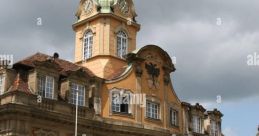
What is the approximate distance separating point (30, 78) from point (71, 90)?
3.66 meters

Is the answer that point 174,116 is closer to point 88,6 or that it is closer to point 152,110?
point 152,110

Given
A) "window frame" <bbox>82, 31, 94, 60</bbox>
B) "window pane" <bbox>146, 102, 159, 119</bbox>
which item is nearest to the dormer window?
"window pane" <bbox>146, 102, 159, 119</bbox>

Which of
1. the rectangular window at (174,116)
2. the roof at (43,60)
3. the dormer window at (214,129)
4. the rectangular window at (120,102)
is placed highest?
the roof at (43,60)

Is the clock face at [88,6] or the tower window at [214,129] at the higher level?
the clock face at [88,6]

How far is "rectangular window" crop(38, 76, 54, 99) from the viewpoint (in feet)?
127

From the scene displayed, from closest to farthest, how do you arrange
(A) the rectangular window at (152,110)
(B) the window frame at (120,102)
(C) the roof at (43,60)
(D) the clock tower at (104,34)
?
(C) the roof at (43,60)
(B) the window frame at (120,102)
(A) the rectangular window at (152,110)
(D) the clock tower at (104,34)

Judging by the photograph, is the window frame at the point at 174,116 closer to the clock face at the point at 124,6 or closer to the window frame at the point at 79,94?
the clock face at the point at 124,6

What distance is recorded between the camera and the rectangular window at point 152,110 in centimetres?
4659

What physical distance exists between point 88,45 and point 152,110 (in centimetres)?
912

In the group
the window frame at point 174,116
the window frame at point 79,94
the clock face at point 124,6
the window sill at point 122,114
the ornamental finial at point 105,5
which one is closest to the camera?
the window frame at point 79,94

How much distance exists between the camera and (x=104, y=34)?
4909cm

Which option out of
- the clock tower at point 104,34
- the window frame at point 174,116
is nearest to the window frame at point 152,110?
the window frame at point 174,116

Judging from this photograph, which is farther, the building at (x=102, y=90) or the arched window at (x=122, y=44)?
the arched window at (x=122, y=44)

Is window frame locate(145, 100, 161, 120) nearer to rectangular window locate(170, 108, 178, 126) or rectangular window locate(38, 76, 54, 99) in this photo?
rectangular window locate(170, 108, 178, 126)
